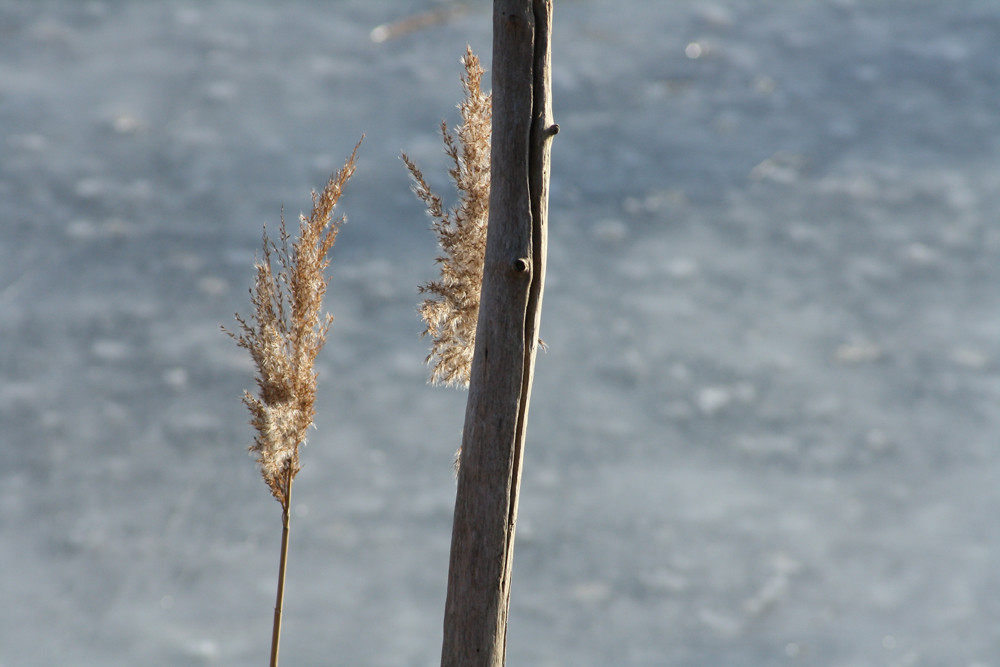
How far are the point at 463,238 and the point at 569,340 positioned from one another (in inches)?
83.2

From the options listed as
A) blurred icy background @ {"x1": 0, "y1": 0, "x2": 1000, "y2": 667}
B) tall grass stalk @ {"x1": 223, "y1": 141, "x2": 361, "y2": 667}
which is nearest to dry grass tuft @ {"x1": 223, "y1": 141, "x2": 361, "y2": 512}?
tall grass stalk @ {"x1": 223, "y1": 141, "x2": 361, "y2": 667}

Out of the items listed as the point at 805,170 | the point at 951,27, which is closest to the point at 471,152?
the point at 805,170

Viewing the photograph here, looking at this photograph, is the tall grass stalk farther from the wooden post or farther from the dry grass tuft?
the wooden post

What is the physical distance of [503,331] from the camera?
3.50 feet

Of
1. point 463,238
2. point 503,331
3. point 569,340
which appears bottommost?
point 503,331

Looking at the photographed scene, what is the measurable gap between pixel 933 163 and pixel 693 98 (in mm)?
926

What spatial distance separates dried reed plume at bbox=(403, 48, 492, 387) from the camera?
44.4 inches

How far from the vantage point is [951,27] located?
4.19m

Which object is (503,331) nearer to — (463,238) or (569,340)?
(463,238)

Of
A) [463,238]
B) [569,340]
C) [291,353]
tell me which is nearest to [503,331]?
[463,238]

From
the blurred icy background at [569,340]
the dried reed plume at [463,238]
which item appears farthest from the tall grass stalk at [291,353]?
the blurred icy background at [569,340]

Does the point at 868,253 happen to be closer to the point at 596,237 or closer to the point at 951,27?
the point at 596,237

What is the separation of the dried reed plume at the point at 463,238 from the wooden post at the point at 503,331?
61mm

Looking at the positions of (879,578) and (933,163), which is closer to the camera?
(879,578)
